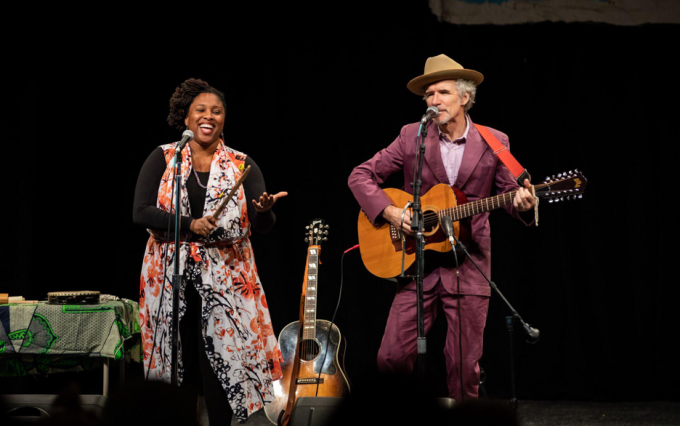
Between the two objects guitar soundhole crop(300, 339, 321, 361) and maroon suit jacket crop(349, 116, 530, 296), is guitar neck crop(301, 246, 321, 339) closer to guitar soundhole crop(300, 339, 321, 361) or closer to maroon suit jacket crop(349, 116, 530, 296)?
guitar soundhole crop(300, 339, 321, 361)

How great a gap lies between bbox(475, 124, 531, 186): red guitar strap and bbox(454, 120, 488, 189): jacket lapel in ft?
0.14

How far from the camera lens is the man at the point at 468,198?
11.8ft

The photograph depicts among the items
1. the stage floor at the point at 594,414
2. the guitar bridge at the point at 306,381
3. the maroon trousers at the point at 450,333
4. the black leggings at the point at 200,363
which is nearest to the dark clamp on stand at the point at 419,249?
the maroon trousers at the point at 450,333

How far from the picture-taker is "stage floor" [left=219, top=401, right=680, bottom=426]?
4715mm

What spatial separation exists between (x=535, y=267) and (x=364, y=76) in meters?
2.02

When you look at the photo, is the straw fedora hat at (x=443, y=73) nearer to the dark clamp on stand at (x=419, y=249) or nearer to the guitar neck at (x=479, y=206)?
the dark clamp on stand at (x=419, y=249)

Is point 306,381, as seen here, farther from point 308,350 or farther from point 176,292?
point 176,292

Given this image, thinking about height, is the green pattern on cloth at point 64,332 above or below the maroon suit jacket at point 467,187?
below

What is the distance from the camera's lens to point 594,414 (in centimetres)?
496

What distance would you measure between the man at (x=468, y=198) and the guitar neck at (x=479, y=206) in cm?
6

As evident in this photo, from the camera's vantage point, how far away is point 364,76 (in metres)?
5.52

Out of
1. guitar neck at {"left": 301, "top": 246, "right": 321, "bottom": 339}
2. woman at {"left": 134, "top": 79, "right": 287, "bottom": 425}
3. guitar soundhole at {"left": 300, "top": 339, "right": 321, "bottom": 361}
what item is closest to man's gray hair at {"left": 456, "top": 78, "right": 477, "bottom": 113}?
woman at {"left": 134, "top": 79, "right": 287, "bottom": 425}

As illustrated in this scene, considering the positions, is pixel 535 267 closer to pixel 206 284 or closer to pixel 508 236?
pixel 508 236

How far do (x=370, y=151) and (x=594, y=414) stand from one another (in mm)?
2563
